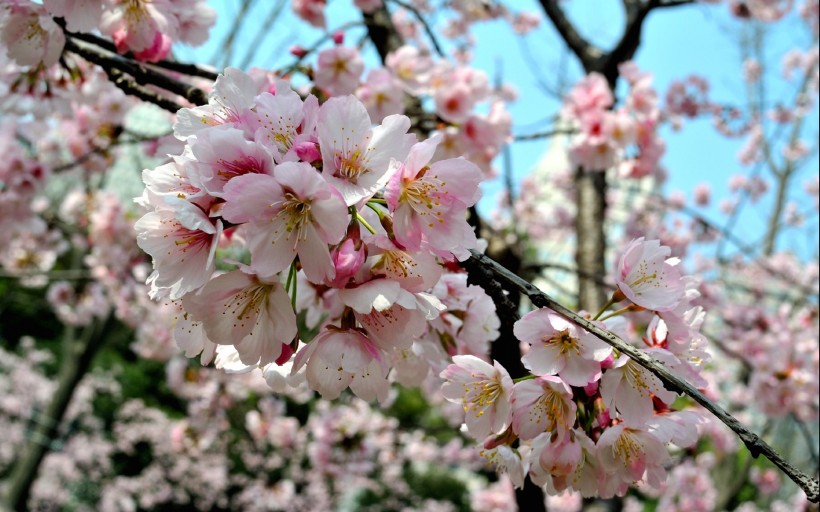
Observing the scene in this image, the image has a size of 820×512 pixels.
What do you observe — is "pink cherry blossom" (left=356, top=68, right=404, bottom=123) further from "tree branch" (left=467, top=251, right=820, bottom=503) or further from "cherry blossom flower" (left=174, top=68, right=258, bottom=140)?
"tree branch" (left=467, top=251, right=820, bottom=503)

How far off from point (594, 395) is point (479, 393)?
0.16 meters

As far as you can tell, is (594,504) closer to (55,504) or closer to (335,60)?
(335,60)

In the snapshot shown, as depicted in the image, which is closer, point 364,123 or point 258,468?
point 364,123

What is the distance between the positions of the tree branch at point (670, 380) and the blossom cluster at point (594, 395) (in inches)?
1.5

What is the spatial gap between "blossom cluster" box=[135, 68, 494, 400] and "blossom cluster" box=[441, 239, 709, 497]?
0.17 metres

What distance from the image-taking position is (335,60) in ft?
5.36

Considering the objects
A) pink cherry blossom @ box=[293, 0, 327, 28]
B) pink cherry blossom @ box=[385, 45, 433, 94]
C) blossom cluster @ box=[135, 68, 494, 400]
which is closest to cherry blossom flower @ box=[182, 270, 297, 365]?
blossom cluster @ box=[135, 68, 494, 400]

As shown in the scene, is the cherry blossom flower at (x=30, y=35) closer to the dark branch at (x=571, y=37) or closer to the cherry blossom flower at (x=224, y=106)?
the cherry blossom flower at (x=224, y=106)

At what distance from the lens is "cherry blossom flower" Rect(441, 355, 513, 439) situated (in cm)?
78

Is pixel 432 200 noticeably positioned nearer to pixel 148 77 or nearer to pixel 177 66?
pixel 148 77

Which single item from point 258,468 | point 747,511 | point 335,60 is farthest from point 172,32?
point 747,511

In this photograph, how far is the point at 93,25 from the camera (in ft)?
3.46

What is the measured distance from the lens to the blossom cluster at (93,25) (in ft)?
3.45

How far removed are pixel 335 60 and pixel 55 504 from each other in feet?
32.0
